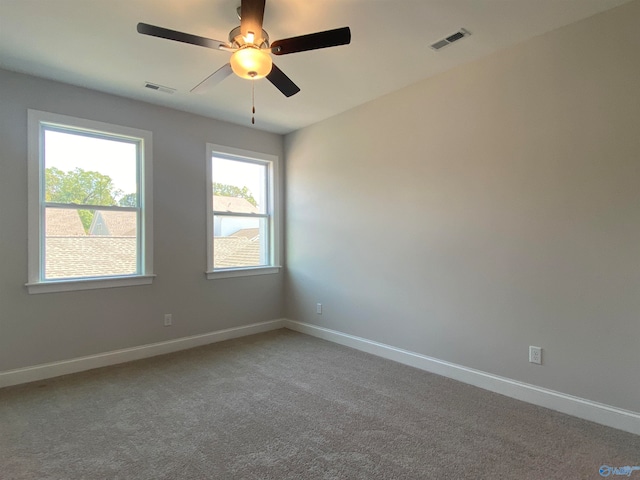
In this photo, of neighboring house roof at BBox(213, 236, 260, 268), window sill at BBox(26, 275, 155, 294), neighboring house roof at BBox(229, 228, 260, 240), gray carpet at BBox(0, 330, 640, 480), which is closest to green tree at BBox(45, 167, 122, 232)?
window sill at BBox(26, 275, 155, 294)

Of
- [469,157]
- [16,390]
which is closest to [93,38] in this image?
[16,390]

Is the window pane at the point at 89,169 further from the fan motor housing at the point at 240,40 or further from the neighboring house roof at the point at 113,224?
the fan motor housing at the point at 240,40

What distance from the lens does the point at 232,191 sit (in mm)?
4652

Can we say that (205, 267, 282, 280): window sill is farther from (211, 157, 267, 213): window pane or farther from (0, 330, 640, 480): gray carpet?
(0, 330, 640, 480): gray carpet

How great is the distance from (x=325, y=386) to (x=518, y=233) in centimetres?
205

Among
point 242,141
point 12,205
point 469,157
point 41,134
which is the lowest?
point 12,205

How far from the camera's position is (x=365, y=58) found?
114 inches

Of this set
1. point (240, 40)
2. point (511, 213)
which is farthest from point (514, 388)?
point (240, 40)

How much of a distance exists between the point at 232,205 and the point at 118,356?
2162mm

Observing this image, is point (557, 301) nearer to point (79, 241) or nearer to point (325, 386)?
point (325, 386)

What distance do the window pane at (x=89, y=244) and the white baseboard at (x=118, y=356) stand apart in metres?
0.82

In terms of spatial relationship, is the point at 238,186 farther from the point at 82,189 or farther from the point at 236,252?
the point at 82,189

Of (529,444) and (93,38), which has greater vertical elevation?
(93,38)

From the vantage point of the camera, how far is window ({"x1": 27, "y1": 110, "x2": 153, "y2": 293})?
10.6 feet
